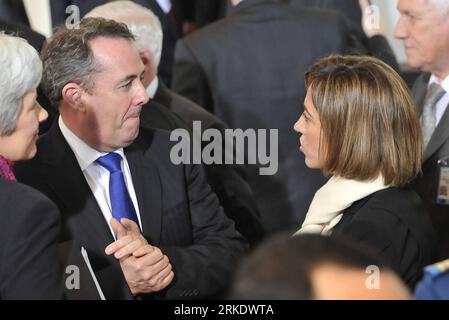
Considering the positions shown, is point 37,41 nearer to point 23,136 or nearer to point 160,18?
point 23,136

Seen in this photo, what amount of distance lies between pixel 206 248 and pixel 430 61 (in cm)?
128

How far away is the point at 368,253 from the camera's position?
1473 millimetres

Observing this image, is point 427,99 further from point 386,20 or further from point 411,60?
point 386,20

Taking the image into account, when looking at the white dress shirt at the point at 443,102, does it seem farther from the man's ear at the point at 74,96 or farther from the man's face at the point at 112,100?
the man's ear at the point at 74,96

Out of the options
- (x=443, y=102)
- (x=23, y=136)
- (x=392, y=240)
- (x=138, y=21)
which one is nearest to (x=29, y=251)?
(x=23, y=136)

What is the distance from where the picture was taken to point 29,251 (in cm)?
203

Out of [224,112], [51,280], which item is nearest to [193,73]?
[224,112]

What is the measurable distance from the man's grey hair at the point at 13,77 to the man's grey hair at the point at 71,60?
1.51 ft

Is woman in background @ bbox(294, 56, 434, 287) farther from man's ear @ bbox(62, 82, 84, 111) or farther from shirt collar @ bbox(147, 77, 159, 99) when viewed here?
shirt collar @ bbox(147, 77, 159, 99)

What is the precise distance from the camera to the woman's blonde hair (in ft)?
8.47

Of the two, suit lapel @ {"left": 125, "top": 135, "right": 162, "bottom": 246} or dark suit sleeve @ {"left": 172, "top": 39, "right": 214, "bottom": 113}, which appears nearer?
suit lapel @ {"left": 125, "top": 135, "right": 162, "bottom": 246}

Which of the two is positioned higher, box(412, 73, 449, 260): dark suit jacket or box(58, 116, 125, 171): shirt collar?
box(58, 116, 125, 171): shirt collar

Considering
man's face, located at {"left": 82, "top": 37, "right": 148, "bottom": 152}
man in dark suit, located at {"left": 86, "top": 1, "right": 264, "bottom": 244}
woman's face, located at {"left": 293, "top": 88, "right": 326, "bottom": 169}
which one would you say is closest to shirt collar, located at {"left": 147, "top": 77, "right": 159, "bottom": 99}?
man in dark suit, located at {"left": 86, "top": 1, "right": 264, "bottom": 244}

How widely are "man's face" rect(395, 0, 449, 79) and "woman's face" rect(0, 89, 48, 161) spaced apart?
1.75 meters
